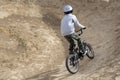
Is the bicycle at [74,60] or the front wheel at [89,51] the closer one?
the bicycle at [74,60]

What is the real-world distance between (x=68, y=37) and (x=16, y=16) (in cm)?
859

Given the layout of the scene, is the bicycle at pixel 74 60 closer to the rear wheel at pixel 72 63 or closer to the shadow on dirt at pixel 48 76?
the rear wheel at pixel 72 63

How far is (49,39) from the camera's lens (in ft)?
62.7

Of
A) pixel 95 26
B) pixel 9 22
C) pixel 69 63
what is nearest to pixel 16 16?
pixel 9 22

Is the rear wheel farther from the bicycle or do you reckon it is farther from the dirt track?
the dirt track

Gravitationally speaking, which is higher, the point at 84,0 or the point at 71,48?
the point at 84,0

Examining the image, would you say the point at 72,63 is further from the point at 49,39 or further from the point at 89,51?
the point at 49,39

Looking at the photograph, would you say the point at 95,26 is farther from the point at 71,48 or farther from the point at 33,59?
the point at 71,48

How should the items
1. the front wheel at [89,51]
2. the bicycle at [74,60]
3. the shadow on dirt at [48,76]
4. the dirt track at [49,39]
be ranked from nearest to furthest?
the bicycle at [74,60], the shadow on dirt at [48,76], the dirt track at [49,39], the front wheel at [89,51]

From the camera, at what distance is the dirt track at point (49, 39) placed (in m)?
14.4

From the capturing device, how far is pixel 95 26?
21391 millimetres

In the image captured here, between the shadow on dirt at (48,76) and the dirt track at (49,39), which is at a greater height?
the dirt track at (49,39)

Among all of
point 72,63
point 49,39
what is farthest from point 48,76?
point 49,39

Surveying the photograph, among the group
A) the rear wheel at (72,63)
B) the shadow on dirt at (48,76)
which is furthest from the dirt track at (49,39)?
the rear wheel at (72,63)
